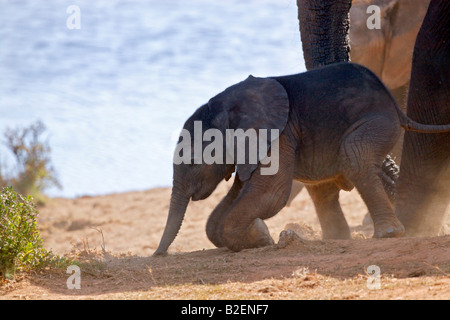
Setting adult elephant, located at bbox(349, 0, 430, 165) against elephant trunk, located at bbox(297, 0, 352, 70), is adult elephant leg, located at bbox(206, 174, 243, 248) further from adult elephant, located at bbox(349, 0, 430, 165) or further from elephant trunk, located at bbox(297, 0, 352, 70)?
adult elephant, located at bbox(349, 0, 430, 165)

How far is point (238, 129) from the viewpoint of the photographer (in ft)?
19.4

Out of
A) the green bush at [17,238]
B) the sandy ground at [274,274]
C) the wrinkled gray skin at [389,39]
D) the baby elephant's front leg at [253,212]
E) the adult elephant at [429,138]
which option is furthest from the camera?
the wrinkled gray skin at [389,39]

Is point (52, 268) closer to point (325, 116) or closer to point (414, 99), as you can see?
point (325, 116)

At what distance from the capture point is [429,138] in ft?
22.4

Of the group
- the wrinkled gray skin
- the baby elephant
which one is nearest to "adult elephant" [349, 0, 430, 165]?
the wrinkled gray skin

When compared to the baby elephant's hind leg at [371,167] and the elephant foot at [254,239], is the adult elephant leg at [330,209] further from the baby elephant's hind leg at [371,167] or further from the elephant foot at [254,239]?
the elephant foot at [254,239]

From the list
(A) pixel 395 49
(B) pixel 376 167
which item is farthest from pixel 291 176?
(A) pixel 395 49

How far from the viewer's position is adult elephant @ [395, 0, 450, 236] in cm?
664

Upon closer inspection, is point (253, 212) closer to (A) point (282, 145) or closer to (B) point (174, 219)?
(A) point (282, 145)

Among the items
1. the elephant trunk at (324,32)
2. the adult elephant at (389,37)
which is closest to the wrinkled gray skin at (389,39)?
the adult elephant at (389,37)

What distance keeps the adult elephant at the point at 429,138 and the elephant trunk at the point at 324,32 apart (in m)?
0.68

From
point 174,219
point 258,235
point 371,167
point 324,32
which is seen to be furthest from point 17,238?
point 324,32

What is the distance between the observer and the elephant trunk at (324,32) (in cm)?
676

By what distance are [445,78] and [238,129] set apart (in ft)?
6.53
